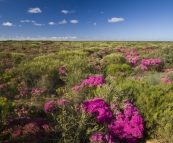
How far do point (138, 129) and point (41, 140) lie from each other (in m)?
2.60

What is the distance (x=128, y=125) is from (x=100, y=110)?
35.2 inches

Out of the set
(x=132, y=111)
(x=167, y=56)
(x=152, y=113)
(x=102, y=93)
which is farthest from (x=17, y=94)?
(x=167, y=56)

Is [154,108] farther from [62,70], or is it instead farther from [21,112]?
[62,70]

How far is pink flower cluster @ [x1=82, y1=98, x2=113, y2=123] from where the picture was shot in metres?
4.70

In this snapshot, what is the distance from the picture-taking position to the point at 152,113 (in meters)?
5.04

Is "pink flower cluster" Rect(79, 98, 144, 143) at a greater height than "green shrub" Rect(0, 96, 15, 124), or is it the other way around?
"green shrub" Rect(0, 96, 15, 124)

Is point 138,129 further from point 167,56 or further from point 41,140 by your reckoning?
point 167,56

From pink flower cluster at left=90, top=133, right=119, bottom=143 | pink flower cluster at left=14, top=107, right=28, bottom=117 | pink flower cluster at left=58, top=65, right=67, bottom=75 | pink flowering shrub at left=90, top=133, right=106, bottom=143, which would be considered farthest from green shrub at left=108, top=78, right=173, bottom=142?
pink flower cluster at left=58, top=65, right=67, bottom=75

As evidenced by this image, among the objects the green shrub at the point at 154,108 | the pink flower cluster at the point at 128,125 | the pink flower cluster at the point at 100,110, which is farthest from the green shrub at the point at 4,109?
the green shrub at the point at 154,108

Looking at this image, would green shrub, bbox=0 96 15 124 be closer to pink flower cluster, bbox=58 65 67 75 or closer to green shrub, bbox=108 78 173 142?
green shrub, bbox=108 78 173 142

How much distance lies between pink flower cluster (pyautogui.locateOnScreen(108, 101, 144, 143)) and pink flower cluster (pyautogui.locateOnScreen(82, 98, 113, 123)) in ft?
0.69

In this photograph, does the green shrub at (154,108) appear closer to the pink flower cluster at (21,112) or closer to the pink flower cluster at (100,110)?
the pink flower cluster at (100,110)

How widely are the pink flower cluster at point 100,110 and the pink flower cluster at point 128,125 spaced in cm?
21

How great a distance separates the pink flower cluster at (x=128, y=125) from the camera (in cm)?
458
